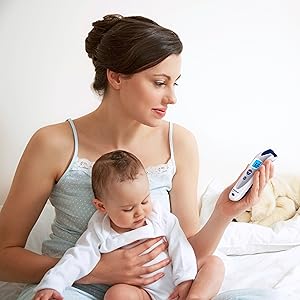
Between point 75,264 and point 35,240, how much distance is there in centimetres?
50

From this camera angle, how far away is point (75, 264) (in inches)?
56.9

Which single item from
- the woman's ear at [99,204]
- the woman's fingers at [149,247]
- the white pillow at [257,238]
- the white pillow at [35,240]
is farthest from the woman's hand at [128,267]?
the white pillow at [257,238]

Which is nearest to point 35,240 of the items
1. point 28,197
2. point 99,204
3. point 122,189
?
point 28,197

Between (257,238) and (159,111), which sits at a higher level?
(159,111)

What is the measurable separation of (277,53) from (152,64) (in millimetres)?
1045

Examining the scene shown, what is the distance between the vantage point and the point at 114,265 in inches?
58.6

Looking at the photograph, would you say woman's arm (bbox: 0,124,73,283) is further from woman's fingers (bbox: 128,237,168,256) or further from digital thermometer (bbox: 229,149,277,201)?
digital thermometer (bbox: 229,149,277,201)

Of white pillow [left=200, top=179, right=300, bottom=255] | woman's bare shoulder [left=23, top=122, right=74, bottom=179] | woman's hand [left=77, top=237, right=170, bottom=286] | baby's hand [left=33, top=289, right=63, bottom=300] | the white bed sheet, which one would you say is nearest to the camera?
baby's hand [left=33, top=289, right=63, bottom=300]

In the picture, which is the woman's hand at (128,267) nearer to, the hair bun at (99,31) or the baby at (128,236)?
the baby at (128,236)

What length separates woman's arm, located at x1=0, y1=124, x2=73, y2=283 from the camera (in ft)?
5.18

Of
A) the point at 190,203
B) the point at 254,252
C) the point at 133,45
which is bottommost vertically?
the point at 254,252

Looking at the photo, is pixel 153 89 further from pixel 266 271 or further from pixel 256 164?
pixel 266 271

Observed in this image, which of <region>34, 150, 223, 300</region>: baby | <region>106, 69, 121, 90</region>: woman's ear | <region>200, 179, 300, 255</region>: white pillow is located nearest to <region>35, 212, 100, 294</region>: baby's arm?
<region>34, 150, 223, 300</region>: baby

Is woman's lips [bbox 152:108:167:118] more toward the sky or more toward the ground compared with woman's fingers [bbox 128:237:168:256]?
more toward the sky
